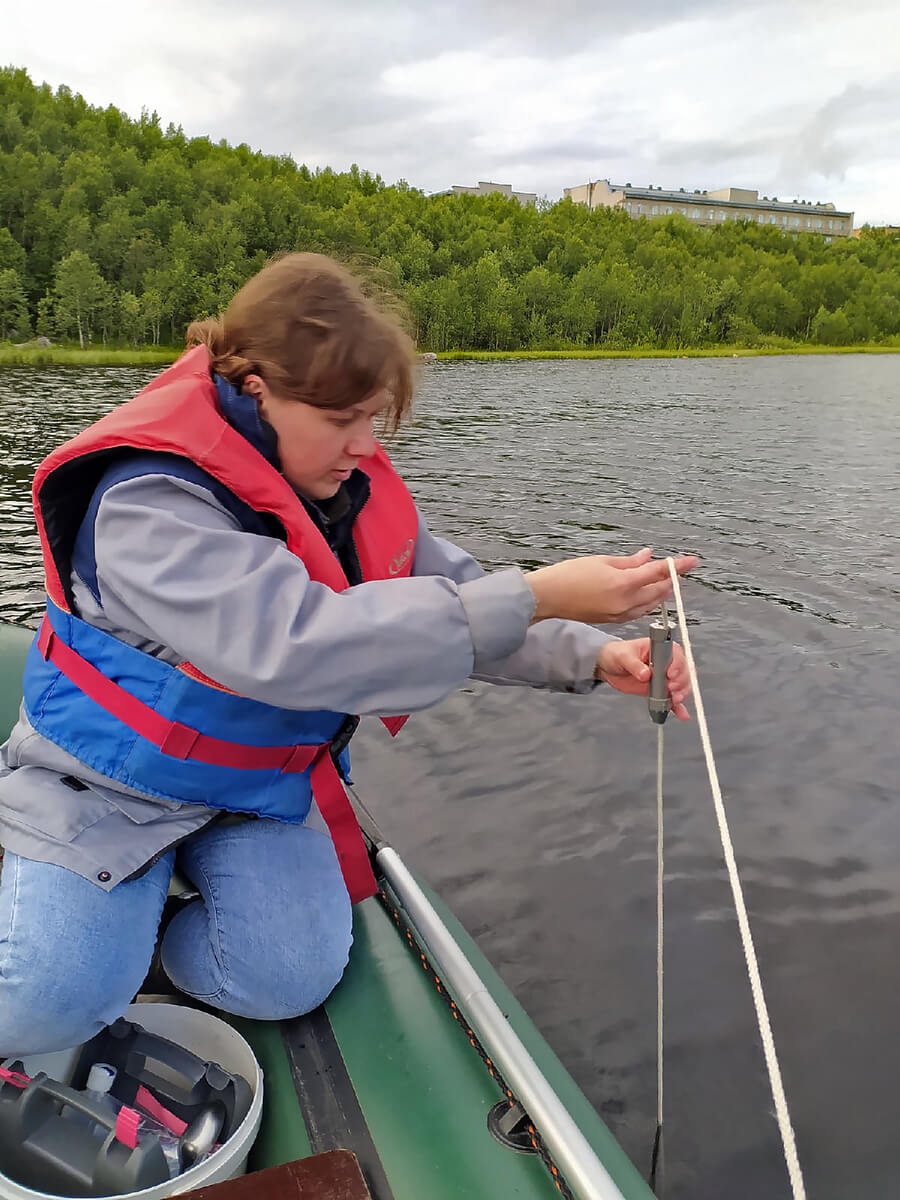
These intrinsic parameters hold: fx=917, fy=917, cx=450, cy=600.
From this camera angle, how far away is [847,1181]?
2.43 meters

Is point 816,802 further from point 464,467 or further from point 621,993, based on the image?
point 464,467

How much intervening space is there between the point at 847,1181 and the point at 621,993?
84 cm

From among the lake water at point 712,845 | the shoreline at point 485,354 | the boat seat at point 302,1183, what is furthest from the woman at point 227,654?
the shoreline at point 485,354

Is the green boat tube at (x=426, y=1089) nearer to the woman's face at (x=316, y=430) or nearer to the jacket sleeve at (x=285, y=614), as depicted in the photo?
the jacket sleeve at (x=285, y=614)

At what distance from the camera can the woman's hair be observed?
168 centimetres

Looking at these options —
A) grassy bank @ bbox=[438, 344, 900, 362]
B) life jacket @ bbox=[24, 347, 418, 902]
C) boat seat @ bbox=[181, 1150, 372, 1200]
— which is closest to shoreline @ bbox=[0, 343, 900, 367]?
grassy bank @ bbox=[438, 344, 900, 362]

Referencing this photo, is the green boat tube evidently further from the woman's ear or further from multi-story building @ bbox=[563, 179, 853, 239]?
multi-story building @ bbox=[563, 179, 853, 239]

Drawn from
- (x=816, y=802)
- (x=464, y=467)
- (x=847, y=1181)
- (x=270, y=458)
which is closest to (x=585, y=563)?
(x=270, y=458)

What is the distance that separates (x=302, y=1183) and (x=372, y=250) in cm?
5583

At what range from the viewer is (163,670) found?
67.5 inches

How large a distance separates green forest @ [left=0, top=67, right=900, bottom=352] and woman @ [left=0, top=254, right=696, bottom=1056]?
55.5 m

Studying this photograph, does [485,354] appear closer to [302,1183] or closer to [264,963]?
[264,963]

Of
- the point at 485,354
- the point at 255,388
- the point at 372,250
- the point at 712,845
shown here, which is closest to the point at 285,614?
the point at 255,388

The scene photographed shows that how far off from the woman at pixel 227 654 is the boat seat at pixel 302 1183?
46 cm
